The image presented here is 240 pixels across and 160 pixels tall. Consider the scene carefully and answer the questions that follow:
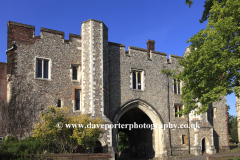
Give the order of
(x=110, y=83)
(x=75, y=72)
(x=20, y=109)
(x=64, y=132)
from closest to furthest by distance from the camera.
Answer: (x=64, y=132)
(x=20, y=109)
(x=75, y=72)
(x=110, y=83)

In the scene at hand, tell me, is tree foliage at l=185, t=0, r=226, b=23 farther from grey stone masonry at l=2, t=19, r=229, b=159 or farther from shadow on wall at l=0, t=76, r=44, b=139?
shadow on wall at l=0, t=76, r=44, b=139

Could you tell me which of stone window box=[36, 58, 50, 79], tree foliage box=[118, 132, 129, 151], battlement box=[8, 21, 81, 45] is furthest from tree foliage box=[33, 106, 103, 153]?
tree foliage box=[118, 132, 129, 151]

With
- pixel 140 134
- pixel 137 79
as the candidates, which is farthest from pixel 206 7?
pixel 140 134

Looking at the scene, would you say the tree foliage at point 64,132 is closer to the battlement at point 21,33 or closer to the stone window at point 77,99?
the stone window at point 77,99

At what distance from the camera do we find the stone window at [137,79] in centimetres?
1941

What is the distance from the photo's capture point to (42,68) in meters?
16.0

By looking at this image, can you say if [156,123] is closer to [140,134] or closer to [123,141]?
[140,134]

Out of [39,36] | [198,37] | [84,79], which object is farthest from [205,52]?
[39,36]

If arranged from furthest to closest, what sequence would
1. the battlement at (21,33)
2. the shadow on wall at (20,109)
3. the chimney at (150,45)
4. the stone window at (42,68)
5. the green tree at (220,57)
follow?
the chimney at (150,45)
the stone window at (42,68)
the battlement at (21,33)
the shadow on wall at (20,109)
the green tree at (220,57)

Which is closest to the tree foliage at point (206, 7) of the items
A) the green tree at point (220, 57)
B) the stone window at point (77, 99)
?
the green tree at point (220, 57)

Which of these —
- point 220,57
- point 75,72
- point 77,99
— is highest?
point 75,72

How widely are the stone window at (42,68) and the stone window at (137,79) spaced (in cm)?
660

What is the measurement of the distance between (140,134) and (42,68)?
11.7m

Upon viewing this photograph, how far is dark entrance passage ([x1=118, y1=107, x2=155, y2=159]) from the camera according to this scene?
21.6 metres
